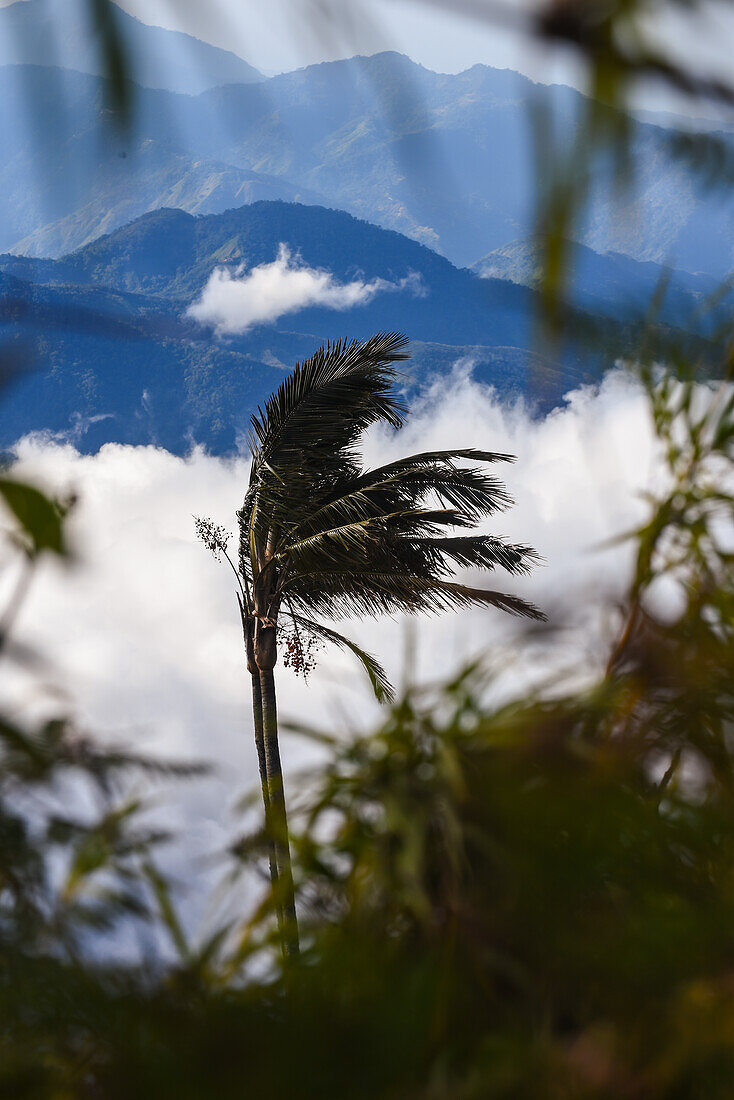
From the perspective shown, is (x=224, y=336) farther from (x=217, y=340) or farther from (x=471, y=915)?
(x=471, y=915)

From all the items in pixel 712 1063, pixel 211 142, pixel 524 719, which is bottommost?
pixel 712 1063

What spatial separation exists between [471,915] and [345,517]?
21.7 ft

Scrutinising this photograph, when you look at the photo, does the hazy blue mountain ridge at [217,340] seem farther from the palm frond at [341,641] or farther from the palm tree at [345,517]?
the palm frond at [341,641]

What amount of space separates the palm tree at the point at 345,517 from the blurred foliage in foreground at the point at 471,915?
5873 millimetres

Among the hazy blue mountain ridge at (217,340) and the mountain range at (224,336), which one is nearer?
the hazy blue mountain ridge at (217,340)

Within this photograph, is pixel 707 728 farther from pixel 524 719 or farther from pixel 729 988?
pixel 729 988

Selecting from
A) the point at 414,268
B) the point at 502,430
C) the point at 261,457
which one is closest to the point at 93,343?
the point at 414,268

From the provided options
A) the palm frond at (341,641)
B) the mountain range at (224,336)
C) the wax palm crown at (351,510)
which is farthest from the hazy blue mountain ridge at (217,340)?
the palm frond at (341,641)

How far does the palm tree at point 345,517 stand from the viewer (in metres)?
7.24

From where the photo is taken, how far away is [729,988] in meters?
0.60

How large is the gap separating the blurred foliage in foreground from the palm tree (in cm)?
587

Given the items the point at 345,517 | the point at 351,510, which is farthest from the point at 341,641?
the point at 351,510

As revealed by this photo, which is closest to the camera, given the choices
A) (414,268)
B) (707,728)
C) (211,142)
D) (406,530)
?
(211,142)

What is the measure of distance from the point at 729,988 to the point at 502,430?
11123 centimetres
